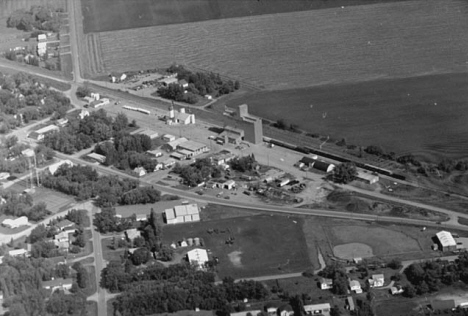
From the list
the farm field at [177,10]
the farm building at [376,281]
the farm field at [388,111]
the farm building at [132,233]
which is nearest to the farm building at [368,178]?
the farm field at [388,111]

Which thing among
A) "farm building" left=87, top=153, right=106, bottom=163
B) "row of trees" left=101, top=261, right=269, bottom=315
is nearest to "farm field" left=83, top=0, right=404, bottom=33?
"farm building" left=87, top=153, right=106, bottom=163

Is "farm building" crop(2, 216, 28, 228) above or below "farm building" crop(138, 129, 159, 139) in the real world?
below

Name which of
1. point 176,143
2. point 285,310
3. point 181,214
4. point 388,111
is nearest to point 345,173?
point 181,214

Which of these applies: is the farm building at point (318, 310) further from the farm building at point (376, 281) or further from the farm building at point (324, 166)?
the farm building at point (324, 166)

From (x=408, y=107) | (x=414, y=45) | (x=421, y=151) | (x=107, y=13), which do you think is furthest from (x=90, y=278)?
(x=107, y=13)

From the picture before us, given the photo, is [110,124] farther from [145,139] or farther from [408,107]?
[408,107]

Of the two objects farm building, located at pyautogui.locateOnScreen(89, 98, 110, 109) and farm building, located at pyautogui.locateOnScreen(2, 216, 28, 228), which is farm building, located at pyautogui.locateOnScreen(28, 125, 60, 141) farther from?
farm building, located at pyautogui.locateOnScreen(2, 216, 28, 228)
